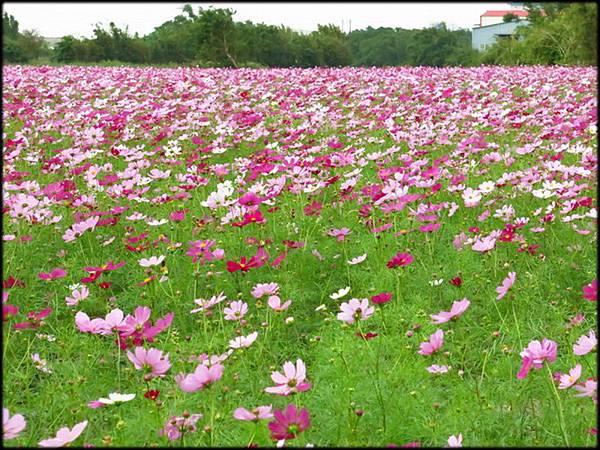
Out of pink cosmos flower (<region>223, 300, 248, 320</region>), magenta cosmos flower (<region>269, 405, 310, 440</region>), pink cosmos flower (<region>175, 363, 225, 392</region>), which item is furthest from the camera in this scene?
pink cosmos flower (<region>223, 300, 248, 320</region>)

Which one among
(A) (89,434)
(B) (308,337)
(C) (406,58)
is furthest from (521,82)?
(C) (406,58)

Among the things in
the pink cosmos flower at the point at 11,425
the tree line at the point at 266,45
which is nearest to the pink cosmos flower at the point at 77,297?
the pink cosmos flower at the point at 11,425

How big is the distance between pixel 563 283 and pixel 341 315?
115cm

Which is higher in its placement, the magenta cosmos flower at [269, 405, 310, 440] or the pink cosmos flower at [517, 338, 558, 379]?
the pink cosmos flower at [517, 338, 558, 379]

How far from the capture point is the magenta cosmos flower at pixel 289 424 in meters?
1.11

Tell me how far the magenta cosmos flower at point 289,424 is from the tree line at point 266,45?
36.5 ft

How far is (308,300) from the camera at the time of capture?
92.4 inches

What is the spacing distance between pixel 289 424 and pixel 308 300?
1229 mm

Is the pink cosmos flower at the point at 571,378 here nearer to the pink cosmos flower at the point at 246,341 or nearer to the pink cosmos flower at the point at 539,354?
the pink cosmos flower at the point at 539,354

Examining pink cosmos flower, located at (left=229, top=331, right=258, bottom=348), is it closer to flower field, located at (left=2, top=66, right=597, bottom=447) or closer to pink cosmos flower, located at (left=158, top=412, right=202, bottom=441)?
flower field, located at (left=2, top=66, right=597, bottom=447)

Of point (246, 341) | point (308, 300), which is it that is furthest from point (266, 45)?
point (246, 341)

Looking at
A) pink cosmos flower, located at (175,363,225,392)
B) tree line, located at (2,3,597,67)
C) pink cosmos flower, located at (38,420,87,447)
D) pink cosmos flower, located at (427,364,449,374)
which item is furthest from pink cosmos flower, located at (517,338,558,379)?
tree line, located at (2,3,597,67)

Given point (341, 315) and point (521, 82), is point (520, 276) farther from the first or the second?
point (521, 82)

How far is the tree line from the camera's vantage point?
1478 cm
